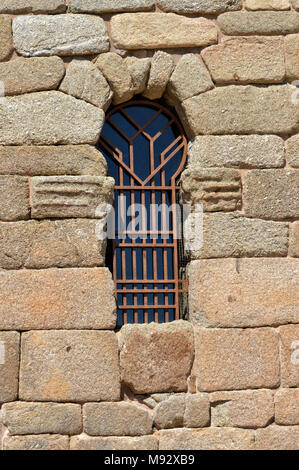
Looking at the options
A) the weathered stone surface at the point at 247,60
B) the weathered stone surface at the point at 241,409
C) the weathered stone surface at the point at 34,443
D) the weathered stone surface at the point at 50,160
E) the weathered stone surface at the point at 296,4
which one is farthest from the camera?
the weathered stone surface at the point at 296,4

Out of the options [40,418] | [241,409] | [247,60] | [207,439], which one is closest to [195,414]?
[207,439]

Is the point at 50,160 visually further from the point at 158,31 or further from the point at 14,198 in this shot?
the point at 158,31

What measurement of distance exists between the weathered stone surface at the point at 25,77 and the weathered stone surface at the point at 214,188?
123 centimetres

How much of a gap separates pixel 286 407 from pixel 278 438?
22 centimetres

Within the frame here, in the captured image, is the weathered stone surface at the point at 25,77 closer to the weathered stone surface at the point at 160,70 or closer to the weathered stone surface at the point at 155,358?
the weathered stone surface at the point at 160,70

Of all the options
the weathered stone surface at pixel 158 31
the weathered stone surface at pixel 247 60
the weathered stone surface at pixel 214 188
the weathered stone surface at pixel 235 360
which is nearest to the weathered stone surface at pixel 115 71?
the weathered stone surface at pixel 158 31

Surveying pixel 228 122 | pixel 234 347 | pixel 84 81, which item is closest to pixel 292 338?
pixel 234 347

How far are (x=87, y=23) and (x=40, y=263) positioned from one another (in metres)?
1.82

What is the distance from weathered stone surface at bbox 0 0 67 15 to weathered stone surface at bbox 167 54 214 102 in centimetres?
98

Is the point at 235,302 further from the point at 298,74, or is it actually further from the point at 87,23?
the point at 87,23

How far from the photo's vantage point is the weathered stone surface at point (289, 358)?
15.0ft

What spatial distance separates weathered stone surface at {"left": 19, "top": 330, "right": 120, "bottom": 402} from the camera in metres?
4.43

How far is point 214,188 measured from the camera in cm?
473

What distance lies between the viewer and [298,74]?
194 inches
